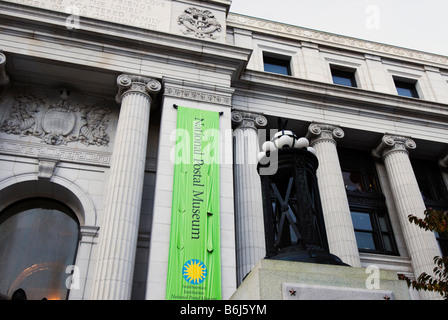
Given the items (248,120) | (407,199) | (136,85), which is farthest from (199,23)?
(407,199)

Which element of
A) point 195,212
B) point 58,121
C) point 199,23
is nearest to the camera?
point 195,212

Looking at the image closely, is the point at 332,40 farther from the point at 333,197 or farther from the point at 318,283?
the point at 318,283

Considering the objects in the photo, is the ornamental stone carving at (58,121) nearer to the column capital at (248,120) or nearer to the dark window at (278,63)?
the column capital at (248,120)

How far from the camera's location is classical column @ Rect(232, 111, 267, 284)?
50.2 feet

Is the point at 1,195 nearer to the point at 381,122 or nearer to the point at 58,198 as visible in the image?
the point at 58,198

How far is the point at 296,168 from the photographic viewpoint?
25.1 feet

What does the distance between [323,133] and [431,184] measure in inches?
291

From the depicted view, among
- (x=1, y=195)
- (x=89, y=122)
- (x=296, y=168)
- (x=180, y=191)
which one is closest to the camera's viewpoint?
(x=296, y=168)

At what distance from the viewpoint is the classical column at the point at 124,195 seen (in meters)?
12.3

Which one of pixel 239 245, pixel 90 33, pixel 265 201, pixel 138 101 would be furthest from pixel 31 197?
pixel 265 201

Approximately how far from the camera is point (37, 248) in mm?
15609

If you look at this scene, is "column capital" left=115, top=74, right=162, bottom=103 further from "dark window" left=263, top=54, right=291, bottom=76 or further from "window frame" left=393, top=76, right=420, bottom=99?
"window frame" left=393, top=76, right=420, bottom=99

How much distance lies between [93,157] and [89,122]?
6.11ft

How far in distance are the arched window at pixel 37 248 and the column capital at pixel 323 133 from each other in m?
11.5
